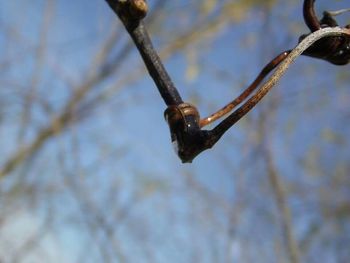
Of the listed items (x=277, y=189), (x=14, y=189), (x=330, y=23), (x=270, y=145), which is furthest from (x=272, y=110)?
(x=330, y=23)

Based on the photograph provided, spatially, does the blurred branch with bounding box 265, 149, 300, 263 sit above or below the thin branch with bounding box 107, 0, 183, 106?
below

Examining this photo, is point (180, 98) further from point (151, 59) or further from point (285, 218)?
point (285, 218)

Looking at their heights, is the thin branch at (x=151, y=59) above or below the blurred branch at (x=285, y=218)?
above

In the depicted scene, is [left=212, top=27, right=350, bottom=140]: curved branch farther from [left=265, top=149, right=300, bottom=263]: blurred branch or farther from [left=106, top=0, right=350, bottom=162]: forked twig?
[left=265, top=149, right=300, bottom=263]: blurred branch

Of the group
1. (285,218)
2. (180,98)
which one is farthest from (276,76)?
(285,218)

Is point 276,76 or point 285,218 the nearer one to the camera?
point 276,76

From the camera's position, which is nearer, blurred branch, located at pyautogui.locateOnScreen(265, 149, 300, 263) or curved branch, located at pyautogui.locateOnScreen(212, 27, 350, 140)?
curved branch, located at pyautogui.locateOnScreen(212, 27, 350, 140)

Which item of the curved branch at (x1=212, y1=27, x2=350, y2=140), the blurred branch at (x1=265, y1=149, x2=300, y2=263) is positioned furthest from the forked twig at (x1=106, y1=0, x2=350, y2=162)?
the blurred branch at (x1=265, y1=149, x2=300, y2=263)

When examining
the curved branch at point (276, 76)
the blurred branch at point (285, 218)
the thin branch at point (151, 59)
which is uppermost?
the thin branch at point (151, 59)

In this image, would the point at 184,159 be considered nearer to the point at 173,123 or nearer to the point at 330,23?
the point at 173,123

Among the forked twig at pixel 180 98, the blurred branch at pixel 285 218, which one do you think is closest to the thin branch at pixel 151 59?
the forked twig at pixel 180 98

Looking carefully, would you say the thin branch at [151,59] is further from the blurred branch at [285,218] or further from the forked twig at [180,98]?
the blurred branch at [285,218]
